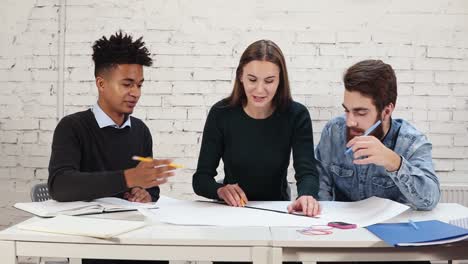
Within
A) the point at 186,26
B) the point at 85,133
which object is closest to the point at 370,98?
the point at 85,133

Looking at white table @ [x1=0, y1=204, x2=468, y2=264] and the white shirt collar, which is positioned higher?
the white shirt collar

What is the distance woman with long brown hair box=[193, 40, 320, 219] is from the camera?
6.29ft

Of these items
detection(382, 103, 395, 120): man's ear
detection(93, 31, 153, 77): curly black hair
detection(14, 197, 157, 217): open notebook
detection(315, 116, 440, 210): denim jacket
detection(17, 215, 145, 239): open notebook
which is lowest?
detection(14, 197, 157, 217): open notebook

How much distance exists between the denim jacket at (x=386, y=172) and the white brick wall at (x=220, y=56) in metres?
0.89

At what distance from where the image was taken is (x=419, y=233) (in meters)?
1.30

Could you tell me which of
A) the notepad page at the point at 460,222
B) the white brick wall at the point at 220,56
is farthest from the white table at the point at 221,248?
the white brick wall at the point at 220,56

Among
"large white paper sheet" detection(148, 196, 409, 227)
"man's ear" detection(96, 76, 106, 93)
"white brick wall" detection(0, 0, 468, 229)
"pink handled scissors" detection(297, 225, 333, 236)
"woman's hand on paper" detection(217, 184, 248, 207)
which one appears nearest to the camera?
"pink handled scissors" detection(297, 225, 333, 236)

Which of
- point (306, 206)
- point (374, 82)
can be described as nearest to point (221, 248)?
point (306, 206)

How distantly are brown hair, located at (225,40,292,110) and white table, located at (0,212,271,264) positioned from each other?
82 centimetres

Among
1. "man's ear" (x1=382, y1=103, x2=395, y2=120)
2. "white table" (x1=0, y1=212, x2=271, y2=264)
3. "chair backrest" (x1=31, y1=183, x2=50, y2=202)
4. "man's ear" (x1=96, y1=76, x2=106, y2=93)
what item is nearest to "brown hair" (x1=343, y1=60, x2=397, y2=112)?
"man's ear" (x1=382, y1=103, x2=395, y2=120)

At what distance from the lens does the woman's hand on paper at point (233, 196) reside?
1739 millimetres

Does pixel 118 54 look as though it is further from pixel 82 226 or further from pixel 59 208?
pixel 82 226

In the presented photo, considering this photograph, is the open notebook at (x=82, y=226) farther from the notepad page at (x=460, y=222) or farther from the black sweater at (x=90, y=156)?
the notepad page at (x=460, y=222)

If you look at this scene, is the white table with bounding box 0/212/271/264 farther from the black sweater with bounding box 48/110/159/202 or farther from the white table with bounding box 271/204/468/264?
the black sweater with bounding box 48/110/159/202
